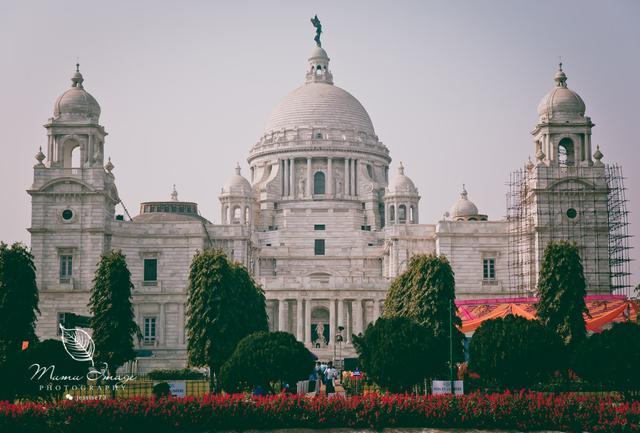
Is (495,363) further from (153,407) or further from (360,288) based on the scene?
(360,288)

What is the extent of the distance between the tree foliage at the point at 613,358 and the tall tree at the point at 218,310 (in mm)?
24438

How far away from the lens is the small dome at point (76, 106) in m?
102

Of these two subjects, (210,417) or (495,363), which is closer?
(210,417)

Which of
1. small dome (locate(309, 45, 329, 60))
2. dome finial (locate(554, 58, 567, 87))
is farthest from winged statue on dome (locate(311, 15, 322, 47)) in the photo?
dome finial (locate(554, 58, 567, 87))

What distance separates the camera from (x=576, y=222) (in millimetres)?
98812

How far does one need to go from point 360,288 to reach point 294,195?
2828 cm

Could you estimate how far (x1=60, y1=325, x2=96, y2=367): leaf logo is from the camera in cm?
5772

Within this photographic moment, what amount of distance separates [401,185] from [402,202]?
2054 mm

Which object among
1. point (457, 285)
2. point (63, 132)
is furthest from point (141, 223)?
point (457, 285)

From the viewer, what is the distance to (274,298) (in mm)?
104812

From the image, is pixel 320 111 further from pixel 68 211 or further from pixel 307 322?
pixel 68 211

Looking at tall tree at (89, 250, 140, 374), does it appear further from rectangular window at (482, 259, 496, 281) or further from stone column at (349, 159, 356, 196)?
stone column at (349, 159, 356, 196)

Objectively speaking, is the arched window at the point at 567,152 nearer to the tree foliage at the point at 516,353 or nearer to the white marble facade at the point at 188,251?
the white marble facade at the point at 188,251

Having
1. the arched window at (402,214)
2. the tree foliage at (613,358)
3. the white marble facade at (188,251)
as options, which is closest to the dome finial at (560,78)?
the white marble facade at (188,251)
